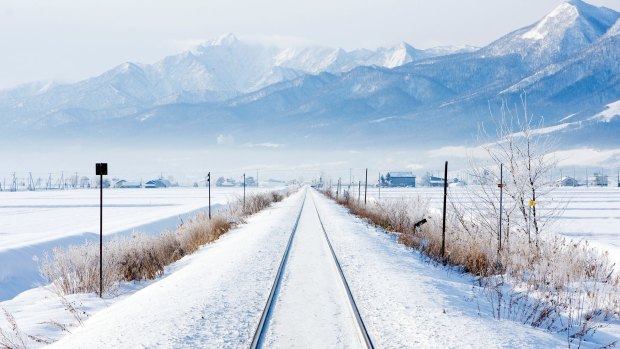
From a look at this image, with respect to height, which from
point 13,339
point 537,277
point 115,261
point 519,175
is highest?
point 519,175

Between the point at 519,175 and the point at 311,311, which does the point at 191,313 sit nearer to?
the point at 311,311

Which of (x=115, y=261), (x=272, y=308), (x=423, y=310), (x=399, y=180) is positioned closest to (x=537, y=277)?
(x=423, y=310)

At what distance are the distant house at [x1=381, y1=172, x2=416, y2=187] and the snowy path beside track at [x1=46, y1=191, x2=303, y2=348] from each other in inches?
6893

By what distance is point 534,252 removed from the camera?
16641mm

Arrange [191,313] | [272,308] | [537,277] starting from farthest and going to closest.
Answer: [537,277] < [272,308] < [191,313]

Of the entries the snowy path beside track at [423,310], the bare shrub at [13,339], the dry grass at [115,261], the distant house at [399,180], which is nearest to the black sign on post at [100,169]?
the dry grass at [115,261]

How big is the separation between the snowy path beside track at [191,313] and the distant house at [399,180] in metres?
175

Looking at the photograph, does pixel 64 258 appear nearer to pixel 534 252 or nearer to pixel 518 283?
pixel 518 283

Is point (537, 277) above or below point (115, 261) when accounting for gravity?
above

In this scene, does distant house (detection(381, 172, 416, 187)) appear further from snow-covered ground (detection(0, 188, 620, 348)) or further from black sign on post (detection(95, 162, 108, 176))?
black sign on post (detection(95, 162, 108, 176))

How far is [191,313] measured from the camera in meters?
9.73

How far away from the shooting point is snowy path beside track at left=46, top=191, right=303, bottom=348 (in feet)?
27.0

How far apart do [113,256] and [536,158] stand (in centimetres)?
1413

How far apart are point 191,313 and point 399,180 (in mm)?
182851
